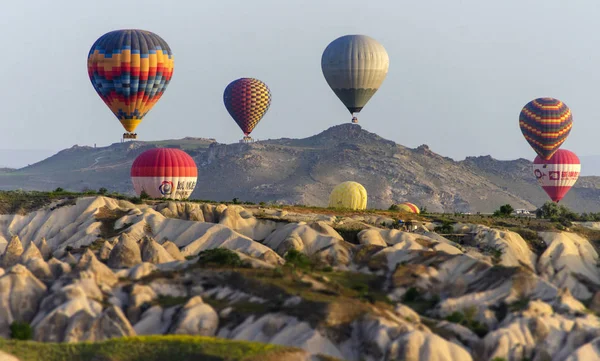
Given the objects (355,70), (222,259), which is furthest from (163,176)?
(222,259)

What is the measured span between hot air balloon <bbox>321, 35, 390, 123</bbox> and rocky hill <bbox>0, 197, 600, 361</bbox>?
37.0 meters

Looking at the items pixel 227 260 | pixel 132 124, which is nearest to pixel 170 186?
pixel 132 124

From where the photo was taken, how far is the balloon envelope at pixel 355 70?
165875 millimetres

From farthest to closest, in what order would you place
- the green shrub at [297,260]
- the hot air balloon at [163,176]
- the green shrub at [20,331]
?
the hot air balloon at [163,176]
the green shrub at [297,260]
the green shrub at [20,331]

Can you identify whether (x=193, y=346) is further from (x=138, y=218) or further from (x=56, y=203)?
(x=56, y=203)

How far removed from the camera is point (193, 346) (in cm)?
8006

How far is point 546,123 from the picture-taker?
18638 cm

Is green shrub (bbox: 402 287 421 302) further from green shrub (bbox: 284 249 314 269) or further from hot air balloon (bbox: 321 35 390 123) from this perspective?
hot air balloon (bbox: 321 35 390 123)

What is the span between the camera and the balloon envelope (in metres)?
166

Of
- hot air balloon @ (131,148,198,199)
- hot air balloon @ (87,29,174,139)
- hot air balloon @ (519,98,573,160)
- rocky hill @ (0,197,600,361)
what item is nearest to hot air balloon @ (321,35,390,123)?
hot air balloon @ (131,148,198,199)

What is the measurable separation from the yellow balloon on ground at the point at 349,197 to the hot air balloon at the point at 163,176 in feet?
76.5

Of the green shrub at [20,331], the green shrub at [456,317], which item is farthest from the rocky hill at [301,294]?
the green shrub at [20,331]

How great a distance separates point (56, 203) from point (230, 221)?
18857mm

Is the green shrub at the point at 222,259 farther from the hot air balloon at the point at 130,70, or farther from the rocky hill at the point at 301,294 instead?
the hot air balloon at the point at 130,70
